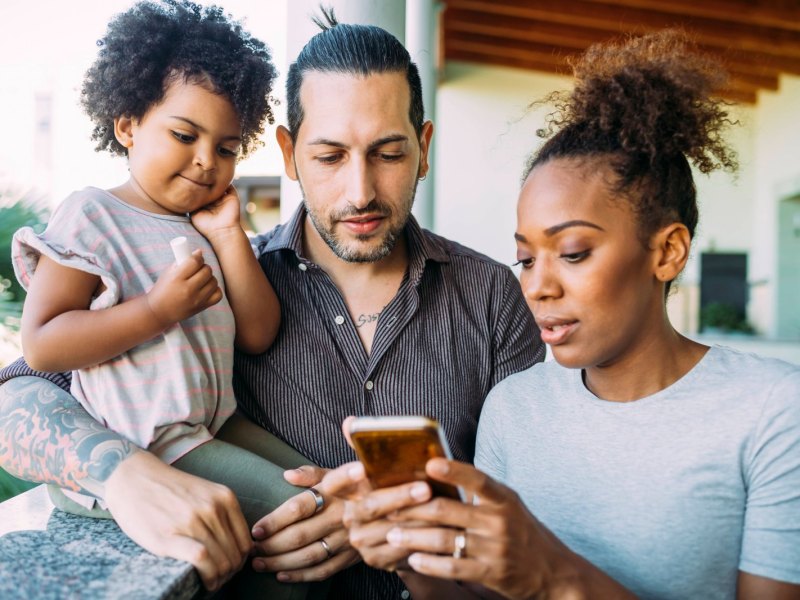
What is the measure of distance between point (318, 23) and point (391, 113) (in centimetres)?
66

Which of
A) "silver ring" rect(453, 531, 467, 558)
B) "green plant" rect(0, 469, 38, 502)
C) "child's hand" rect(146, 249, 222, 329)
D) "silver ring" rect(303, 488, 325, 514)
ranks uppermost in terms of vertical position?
"child's hand" rect(146, 249, 222, 329)

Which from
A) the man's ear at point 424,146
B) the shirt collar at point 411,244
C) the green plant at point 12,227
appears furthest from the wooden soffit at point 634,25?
the shirt collar at point 411,244

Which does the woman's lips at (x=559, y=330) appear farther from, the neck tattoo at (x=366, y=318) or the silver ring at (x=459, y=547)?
the neck tattoo at (x=366, y=318)

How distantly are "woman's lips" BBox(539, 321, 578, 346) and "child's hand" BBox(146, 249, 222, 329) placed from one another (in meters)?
0.72

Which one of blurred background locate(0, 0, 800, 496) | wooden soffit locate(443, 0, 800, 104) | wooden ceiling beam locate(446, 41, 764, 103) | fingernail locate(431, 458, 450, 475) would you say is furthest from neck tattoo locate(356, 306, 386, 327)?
wooden ceiling beam locate(446, 41, 764, 103)

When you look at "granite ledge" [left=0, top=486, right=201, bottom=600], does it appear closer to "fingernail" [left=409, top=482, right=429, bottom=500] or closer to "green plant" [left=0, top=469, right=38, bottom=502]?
"fingernail" [left=409, top=482, right=429, bottom=500]

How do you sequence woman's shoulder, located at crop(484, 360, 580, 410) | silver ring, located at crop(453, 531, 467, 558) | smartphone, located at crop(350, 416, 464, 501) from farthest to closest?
woman's shoulder, located at crop(484, 360, 580, 410) < silver ring, located at crop(453, 531, 467, 558) < smartphone, located at crop(350, 416, 464, 501)

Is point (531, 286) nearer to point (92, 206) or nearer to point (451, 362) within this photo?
point (451, 362)

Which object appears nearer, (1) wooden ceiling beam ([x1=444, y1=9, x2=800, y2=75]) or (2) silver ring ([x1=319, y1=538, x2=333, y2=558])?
(2) silver ring ([x1=319, y1=538, x2=333, y2=558])

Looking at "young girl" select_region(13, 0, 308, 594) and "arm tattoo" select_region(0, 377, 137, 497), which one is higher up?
"young girl" select_region(13, 0, 308, 594)

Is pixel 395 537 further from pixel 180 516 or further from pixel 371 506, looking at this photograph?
pixel 180 516

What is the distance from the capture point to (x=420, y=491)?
1223 millimetres

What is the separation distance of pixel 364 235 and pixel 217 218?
1.29 ft

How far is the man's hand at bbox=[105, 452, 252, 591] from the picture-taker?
145 cm
